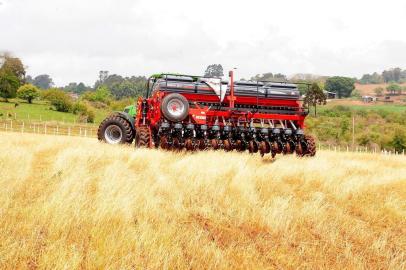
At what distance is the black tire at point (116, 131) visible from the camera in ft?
53.1

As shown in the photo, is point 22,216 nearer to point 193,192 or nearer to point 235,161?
point 193,192

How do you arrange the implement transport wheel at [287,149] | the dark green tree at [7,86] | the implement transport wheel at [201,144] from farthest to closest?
the dark green tree at [7,86]
the implement transport wheel at [287,149]
the implement transport wheel at [201,144]

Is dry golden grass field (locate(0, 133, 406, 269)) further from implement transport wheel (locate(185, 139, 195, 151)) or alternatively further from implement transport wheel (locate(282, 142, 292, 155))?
implement transport wheel (locate(282, 142, 292, 155))

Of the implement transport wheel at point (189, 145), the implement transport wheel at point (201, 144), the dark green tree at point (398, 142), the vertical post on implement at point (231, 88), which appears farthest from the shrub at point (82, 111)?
the implement transport wheel at point (189, 145)

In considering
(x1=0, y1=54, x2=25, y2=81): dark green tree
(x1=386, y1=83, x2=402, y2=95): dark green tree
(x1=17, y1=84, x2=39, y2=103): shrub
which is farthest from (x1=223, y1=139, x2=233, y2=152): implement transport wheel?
(x1=386, y1=83, x2=402, y2=95): dark green tree

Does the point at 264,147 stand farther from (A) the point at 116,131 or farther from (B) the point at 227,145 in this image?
(A) the point at 116,131

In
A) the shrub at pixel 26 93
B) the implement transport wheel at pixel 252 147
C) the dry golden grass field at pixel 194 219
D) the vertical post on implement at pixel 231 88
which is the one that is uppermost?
the shrub at pixel 26 93

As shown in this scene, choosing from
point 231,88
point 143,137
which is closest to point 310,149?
point 231,88

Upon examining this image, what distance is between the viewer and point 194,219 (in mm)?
5477

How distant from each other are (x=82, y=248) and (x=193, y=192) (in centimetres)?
298

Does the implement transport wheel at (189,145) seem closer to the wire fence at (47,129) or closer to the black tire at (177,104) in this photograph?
the black tire at (177,104)

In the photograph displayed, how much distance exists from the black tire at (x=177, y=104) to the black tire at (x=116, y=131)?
8.39 feet

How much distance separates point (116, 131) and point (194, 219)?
38.0ft

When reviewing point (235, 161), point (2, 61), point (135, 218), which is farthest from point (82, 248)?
point (2, 61)
